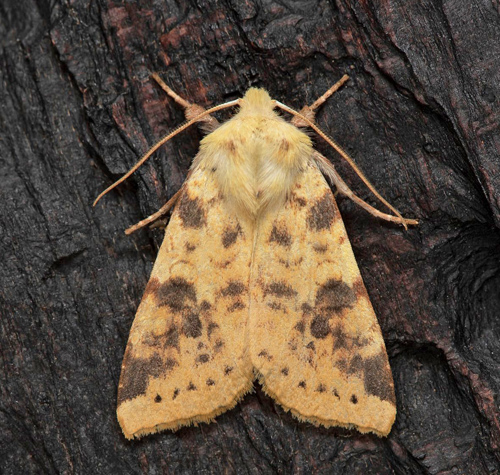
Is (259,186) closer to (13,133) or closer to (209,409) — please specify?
(209,409)

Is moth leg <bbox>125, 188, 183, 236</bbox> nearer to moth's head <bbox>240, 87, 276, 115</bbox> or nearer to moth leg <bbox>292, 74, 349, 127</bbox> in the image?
moth's head <bbox>240, 87, 276, 115</bbox>

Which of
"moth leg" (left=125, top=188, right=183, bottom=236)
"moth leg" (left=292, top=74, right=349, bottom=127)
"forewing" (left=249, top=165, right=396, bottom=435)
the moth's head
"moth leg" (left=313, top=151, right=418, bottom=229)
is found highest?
the moth's head

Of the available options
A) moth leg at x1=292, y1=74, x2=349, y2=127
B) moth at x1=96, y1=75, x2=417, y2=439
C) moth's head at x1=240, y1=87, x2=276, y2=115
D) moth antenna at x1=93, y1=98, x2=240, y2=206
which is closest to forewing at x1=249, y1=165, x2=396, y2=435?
moth at x1=96, y1=75, x2=417, y2=439

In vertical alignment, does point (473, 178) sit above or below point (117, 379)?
above

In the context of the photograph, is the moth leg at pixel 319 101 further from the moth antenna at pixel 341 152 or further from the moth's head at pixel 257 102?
the moth's head at pixel 257 102

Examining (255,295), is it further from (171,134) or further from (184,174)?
(171,134)

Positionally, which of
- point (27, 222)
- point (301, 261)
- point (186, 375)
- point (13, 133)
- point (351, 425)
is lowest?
point (351, 425)

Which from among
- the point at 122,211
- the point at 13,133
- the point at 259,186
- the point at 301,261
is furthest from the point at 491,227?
the point at 13,133

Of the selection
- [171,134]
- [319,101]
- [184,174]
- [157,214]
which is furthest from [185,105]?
[319,101]
